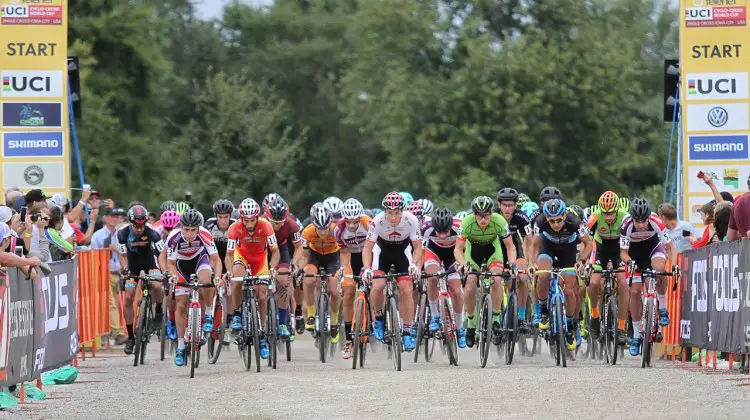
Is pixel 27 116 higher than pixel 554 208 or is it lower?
higher

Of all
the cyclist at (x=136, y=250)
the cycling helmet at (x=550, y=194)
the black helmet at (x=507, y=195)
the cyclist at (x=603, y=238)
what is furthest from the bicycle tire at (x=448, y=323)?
the cyclist at (x=136, y=250)

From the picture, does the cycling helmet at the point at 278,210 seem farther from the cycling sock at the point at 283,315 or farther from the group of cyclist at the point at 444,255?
the cycling sock at the point at 283,315

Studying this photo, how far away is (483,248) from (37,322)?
19.3ft

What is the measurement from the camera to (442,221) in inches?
766

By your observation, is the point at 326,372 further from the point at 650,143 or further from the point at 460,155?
the point at 650,143

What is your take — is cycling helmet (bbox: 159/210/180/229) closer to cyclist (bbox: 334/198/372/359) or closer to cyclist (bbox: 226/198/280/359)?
cyclist (bbox: 226/198/280/359)

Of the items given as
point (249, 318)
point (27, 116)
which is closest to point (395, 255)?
point (249, 318)

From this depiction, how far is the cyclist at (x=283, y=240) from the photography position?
69.4 feet

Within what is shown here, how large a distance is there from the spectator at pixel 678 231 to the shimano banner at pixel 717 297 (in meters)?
1.47

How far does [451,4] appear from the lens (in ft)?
189

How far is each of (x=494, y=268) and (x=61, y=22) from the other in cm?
802

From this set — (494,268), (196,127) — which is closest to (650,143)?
(196,127)

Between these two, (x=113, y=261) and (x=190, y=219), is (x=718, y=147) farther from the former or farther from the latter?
(x=113, y=261)

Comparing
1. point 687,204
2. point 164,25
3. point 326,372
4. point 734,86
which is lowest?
point 326,372
